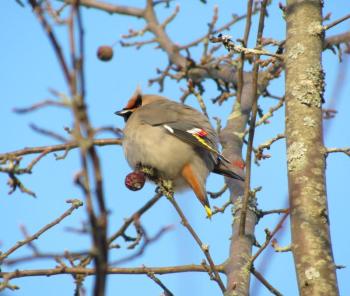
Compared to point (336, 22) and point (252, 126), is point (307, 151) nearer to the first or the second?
point (252, 126)

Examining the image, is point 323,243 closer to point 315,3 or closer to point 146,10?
point 315,3

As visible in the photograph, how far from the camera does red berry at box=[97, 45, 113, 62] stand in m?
4.19

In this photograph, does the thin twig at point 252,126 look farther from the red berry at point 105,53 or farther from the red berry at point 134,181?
the red berry at point 105,53

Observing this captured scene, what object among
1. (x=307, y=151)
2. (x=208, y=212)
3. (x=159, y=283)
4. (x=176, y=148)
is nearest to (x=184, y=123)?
(x=176, y=148)

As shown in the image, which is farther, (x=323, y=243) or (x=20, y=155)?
(x=20, y=155)

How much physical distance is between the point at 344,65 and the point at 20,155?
1.66 meters

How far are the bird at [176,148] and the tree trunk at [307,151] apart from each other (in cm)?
140

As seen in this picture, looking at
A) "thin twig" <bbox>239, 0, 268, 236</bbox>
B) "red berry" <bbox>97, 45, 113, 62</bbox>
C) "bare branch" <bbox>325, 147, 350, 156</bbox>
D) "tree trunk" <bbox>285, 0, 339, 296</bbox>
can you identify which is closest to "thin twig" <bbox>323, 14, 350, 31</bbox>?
"tree trunk" <bbox>285, 0, 339, 296</bbox>

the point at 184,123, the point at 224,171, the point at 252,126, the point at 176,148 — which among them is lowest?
the point at 252,126

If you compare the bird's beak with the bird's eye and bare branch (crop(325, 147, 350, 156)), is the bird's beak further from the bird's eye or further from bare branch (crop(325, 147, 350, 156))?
bare branch (crop(325, 147, 350, 156))

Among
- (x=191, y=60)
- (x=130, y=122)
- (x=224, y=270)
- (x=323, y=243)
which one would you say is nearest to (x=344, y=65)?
(x=323, y=243)

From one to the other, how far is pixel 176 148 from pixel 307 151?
1.87m

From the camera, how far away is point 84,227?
3.44ft

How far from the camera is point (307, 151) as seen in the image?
2277 mm
